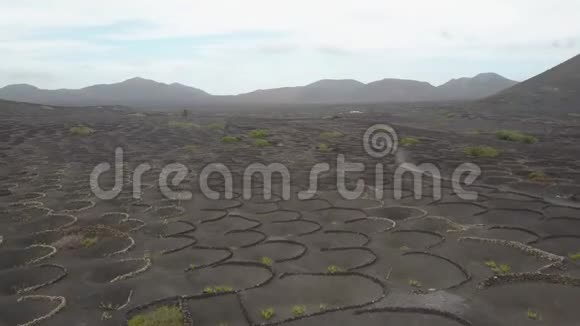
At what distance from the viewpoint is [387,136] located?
45938 mm

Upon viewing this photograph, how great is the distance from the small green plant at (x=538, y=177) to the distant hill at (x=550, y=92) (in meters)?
66.6

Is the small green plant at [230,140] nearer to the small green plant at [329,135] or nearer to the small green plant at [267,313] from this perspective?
the small green plant at [329,135]

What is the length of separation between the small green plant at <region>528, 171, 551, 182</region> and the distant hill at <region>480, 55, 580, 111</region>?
66.6 meters

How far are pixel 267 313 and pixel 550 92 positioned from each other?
327 ft

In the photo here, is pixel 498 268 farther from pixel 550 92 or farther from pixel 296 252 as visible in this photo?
pixel 550 92

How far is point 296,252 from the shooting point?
45.2ft

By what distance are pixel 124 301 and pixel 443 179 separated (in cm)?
1792

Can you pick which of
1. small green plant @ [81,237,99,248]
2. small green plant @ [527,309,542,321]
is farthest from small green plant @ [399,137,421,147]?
small green plant @ [527,309,542,321]

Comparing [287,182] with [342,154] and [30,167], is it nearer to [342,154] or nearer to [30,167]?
[342,154]

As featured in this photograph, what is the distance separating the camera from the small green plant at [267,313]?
32.7 ft

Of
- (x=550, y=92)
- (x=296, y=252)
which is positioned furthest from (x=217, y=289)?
(x=550, y=92)

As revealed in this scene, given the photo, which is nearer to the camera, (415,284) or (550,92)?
(415,284)

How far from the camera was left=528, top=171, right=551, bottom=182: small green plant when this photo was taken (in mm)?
22953

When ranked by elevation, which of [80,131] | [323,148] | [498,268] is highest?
[80,131]
